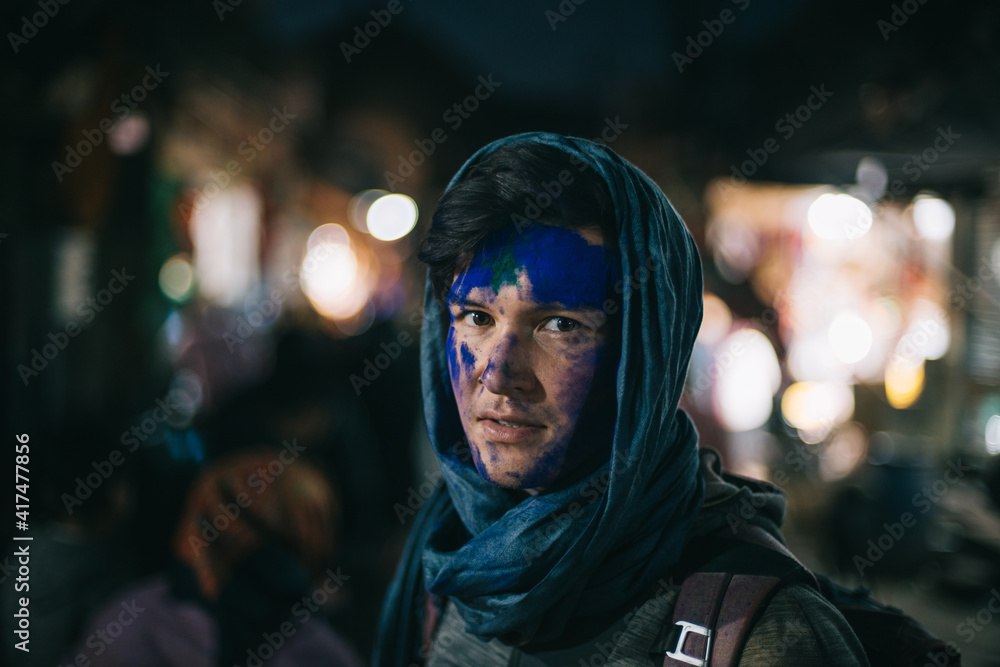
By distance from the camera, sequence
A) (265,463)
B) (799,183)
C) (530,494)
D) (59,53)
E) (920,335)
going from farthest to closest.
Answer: (920,335), (799,183), (59,53), (265,463), (530,494)

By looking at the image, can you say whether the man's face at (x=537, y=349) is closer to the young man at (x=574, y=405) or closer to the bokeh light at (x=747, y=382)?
the young man at (x=574, y=405)

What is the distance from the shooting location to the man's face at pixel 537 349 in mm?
1270

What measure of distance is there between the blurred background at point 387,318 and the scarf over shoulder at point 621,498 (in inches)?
26.9

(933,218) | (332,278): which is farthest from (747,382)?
(332,278)

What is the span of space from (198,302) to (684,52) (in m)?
7.64

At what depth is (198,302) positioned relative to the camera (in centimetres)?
884

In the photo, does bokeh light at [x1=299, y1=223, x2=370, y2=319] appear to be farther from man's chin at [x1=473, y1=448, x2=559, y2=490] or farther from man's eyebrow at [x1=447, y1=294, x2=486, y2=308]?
man's chin at [x1=473, y1=448, x2=559, y2=490]

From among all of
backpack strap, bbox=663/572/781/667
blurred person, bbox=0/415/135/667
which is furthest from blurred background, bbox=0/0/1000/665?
backpack strap, bbox=663/572/781/667

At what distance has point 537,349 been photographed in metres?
1.29

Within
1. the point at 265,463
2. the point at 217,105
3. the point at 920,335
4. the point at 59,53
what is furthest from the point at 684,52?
the point at 265,463

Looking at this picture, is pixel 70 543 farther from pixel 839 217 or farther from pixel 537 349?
pixel 839 217

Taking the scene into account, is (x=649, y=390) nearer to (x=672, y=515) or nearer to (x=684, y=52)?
(x=672, y=515)

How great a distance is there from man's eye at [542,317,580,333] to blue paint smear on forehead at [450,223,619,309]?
0.04 m

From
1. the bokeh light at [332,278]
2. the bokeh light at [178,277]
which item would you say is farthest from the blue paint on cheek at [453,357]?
the bokeh light at [332,278]
